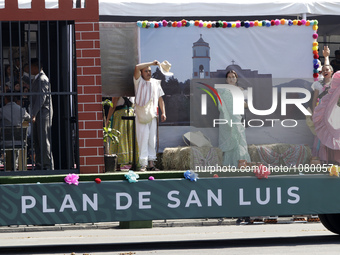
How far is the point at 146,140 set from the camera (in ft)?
31.8

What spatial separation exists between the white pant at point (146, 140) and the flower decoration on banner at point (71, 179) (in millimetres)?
1070

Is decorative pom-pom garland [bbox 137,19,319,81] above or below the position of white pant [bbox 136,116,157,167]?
above

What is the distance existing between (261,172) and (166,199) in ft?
3.79

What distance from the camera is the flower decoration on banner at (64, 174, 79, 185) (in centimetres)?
877

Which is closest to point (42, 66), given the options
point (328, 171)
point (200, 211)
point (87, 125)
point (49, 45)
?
point (49, 45)

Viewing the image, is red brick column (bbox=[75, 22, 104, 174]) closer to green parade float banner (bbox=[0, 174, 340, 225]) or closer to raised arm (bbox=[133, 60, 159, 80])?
green parade float banner (bbox=[0, 174, 340, 225])

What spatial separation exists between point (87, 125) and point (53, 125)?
0.83 metres

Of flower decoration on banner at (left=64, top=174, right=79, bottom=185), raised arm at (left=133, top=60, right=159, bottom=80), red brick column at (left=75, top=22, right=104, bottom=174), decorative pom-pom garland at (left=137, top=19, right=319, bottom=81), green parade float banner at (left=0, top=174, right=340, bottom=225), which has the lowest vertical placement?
green parade float banner at (left=0, top=174, right=340, bottom=225)

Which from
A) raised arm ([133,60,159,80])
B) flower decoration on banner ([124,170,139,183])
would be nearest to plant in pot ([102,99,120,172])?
flower decoration on banner ([124,170,139,183])

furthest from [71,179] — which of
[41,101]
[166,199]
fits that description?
[166,199]

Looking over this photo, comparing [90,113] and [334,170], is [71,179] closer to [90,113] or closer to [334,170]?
[90,113]

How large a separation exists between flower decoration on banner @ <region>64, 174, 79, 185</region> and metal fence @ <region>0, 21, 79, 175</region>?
0.77 ft

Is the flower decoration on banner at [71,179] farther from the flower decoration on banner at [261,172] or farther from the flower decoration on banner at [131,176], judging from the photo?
the flower decoration on banner at [261,172]

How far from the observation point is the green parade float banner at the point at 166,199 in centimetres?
868
